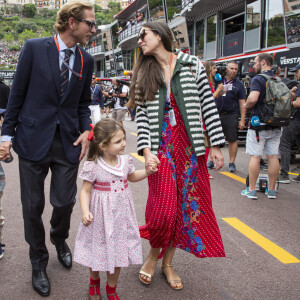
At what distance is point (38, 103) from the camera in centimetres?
253

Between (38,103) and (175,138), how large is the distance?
0.98 m

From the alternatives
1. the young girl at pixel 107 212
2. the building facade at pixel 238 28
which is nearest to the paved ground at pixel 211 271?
the young girl at pixel 107 212

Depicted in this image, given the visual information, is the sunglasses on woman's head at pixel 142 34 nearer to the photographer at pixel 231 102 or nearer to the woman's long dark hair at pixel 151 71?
the woman's long dark hair at pixel 151 71

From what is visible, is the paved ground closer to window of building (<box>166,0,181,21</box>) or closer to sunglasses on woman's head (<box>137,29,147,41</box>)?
sunglasses on woman's head (<box>137,29,147,41</box>)

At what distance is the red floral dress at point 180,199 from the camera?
101 inches

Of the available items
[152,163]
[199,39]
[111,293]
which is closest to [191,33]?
[199,39]

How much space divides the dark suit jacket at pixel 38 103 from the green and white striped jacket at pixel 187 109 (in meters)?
0.53

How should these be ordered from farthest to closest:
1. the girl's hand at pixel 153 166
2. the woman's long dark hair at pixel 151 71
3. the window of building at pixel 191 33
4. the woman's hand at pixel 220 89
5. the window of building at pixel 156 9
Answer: the window of building at pixel 156 9 → the window of building at pixel 191 33 → the woman's hand at pixel 220 89 → the woman's long dark hair at pixel 151 71 → the girl's hand at pixel 153 166

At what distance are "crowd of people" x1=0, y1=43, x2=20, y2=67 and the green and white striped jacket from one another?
119m

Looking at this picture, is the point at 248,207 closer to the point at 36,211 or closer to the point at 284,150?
the point at 284,150

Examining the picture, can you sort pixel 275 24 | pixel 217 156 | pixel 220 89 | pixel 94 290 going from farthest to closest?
pixel 275 24 → pixel 220 89 → pixel 217 156 → pixel 94 290

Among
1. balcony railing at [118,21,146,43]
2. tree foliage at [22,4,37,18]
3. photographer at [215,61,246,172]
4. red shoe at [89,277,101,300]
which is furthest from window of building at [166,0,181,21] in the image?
tree foliage at [22,4,37,18]

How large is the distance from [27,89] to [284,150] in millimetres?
4911

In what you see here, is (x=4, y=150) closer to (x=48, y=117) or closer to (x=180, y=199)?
(x=48, y=117)
